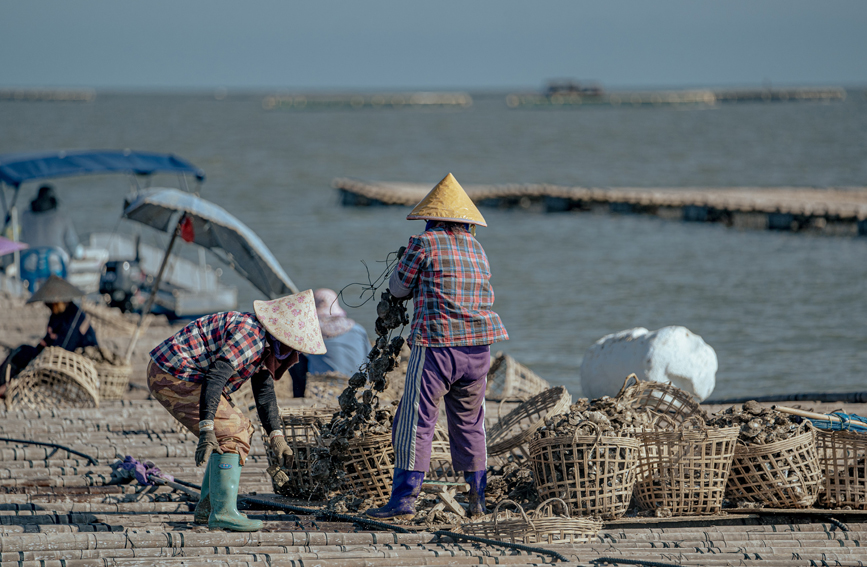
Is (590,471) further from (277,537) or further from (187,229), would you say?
(187,229)

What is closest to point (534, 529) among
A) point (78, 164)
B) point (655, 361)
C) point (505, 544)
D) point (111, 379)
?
point (505, 544)

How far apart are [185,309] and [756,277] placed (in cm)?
1152

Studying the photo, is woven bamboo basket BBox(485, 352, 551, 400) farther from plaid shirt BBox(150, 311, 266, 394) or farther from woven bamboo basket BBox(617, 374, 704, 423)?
plaid shirt BBox(150, 311, 266, 394)

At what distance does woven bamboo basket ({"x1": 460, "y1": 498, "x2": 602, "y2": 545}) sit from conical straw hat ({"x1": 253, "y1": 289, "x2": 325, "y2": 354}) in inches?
38.4

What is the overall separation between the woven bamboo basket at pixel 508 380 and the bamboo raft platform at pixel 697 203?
59.8 feet

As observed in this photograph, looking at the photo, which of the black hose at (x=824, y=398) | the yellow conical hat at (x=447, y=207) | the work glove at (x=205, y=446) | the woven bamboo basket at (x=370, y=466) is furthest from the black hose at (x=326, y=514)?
the black hose at (x=824, y=398)

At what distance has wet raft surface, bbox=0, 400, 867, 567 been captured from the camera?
3621 millimetres

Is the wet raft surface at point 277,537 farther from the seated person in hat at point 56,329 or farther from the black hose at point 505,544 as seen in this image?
the seated person in hat at point 56,329

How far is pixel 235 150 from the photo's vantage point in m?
56.9

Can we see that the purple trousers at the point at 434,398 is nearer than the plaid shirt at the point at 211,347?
No

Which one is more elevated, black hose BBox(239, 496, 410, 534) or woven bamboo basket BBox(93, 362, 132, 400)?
woven bamboo basket BBox(93, 362, 132, 400)

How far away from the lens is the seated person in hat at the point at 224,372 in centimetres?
394

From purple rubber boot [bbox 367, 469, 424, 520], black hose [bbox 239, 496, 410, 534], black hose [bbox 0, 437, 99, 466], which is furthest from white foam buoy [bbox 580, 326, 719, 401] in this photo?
black hose [bbox 0, 437, 99, 466]

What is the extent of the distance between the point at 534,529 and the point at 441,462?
47.8 inches
